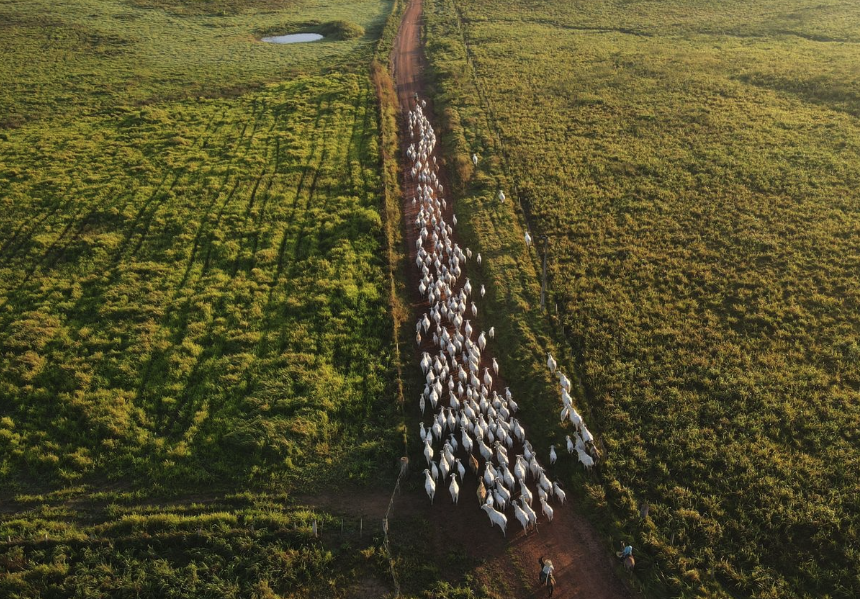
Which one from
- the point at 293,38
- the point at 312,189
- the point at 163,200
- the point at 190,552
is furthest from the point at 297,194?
the point at 293,38

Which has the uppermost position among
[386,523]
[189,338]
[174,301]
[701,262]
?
[174,301]

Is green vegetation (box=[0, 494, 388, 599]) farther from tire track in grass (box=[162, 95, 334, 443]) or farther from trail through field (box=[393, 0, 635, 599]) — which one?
tire track in grass (box=[162, 95, 334, 443])

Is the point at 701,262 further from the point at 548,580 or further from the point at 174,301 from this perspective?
the point at 174,301

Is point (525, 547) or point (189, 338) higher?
point (189, 338)

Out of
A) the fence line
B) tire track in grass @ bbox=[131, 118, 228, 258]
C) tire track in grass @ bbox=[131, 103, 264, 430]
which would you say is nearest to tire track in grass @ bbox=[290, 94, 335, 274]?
tire track in grass @ bbox=[131, 103, 264, 430]

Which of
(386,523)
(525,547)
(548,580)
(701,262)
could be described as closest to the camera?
(548,580)

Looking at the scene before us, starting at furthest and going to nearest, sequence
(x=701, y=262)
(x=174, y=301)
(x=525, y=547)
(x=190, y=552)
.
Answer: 1. (x=701, y=262)
2. (x=174, y=301)
3. (x=525, y=547)
4. (x=190, y=552)
